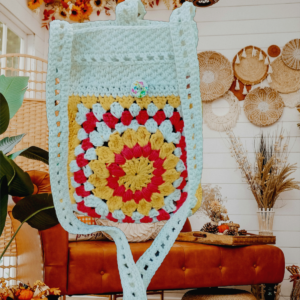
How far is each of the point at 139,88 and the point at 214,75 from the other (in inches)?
109

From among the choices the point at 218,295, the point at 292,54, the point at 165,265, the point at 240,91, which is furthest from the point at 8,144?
the point at 292,54

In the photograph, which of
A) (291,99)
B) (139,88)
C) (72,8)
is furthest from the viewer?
(291,99)

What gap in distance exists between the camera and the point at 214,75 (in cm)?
335

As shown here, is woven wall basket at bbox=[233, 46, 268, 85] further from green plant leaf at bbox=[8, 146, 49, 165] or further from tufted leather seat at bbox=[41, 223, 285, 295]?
green plant leaf at bbox=[8, 146, 49, 165]

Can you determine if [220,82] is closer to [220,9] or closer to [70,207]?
[220,9]

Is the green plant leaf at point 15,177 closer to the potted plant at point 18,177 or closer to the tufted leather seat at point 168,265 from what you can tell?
the potted plant at point 18,177

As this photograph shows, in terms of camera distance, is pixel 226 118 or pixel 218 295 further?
pixel 226 118

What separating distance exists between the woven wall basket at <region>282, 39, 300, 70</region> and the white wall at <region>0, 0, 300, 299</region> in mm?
68

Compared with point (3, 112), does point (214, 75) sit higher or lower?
higher

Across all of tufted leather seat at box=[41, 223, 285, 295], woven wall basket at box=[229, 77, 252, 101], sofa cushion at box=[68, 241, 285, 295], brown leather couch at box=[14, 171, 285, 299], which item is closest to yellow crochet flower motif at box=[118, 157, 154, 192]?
brown leather couch at box=[14, 171, 285, 299]

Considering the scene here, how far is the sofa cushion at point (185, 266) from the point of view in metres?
1.97

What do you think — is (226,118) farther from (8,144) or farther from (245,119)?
(8,144)

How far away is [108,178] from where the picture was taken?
780 mm

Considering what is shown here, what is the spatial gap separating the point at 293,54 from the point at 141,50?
295cm
